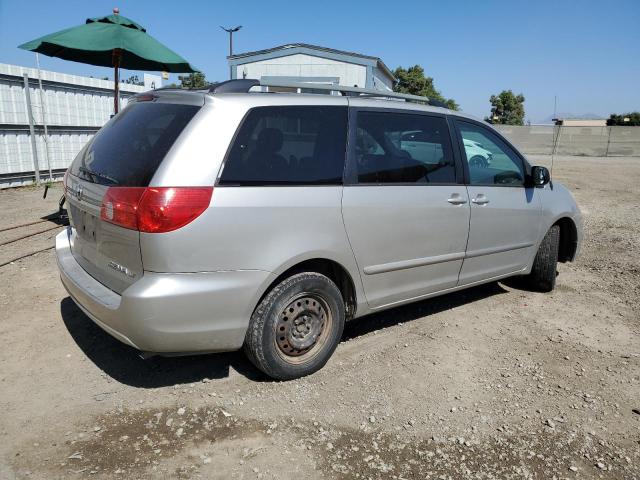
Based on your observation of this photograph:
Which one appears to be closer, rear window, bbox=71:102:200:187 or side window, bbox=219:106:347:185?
rear window, bbox=71:102:200:187

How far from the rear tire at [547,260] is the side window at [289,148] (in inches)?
106

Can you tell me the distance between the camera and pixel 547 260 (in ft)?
16.2

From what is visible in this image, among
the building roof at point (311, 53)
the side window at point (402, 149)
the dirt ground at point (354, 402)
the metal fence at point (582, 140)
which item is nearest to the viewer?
the dirt ground at point (354, 402)

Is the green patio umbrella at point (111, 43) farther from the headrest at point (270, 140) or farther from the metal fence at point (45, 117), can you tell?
the headrest at point (270, 140)

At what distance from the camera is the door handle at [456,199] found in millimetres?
3830

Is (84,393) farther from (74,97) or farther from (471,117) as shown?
(74,97)

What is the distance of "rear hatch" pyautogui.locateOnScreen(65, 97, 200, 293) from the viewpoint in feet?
8.91

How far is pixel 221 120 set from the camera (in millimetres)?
2797

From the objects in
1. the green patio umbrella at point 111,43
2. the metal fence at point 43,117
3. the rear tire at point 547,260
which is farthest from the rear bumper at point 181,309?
the metal fence at point 43,117

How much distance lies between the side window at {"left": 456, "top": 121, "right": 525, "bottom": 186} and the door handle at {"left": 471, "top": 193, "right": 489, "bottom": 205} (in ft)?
0.37

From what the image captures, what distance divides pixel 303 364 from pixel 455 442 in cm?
105

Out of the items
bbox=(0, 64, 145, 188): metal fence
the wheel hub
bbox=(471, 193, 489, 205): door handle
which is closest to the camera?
the wheel hub

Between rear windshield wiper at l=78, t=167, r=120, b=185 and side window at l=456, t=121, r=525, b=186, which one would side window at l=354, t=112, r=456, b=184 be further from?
rear windshield wiper at l=78, t=167, r=120, b=185

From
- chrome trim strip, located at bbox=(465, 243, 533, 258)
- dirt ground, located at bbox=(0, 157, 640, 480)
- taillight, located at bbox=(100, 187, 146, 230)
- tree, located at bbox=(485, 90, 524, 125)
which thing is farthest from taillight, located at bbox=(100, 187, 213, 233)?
tree, located at bbox=(485, 90, 524, 125)
